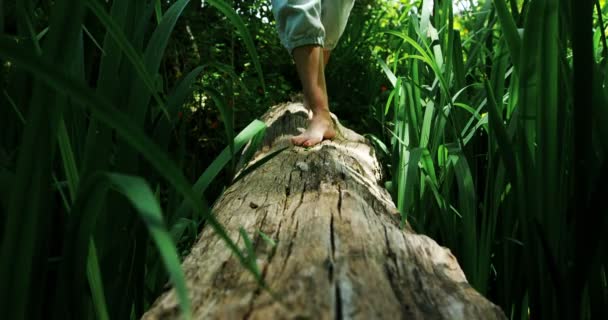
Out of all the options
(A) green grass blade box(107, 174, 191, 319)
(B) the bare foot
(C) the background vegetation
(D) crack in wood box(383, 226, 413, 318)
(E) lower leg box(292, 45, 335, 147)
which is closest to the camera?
(A) green grass blade box(107, 174, 191, 319)

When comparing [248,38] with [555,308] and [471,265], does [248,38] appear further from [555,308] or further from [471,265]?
[471,265]

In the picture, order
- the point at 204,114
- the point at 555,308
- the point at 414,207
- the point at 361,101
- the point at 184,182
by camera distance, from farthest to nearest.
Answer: the point at 361,101, the point at 204,114, the point at 414,207, the point at 555,308, the point at 184,182

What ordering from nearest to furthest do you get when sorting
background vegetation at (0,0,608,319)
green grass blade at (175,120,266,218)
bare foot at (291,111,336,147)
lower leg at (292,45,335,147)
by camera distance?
1. background vegetation at (0,0,608,319)
2. green grass blade at (175,120,266,218)
3. bare foot at (291,111,336,147)
4. lower leg at (292,45,335,147)

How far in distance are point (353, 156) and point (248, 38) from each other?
1.07m

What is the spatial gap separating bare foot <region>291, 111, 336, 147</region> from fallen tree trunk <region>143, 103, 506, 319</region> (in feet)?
2.15

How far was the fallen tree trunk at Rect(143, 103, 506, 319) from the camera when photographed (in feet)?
2.00

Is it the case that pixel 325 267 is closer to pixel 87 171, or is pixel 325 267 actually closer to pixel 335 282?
pixel 335 282

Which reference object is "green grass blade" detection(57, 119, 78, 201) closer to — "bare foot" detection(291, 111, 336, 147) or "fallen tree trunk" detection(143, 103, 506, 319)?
"fallen tree trunk" detection(143, 103, 506, 319)

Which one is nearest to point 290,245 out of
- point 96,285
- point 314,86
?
point 96,285

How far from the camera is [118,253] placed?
808 millimetres

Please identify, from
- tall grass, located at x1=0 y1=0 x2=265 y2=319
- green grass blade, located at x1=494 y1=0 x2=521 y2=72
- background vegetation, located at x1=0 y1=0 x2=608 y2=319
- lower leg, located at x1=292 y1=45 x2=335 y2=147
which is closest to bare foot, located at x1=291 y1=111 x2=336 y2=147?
lower leg, located at x1=292 y1=45 x2=335 y2=147

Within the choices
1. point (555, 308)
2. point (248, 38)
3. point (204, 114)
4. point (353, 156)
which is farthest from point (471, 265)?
point (204, 114)

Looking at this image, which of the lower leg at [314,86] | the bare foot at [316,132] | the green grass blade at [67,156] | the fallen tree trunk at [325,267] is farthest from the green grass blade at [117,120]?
the lower leg at [314,86]

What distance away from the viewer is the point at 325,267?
0.70 m
